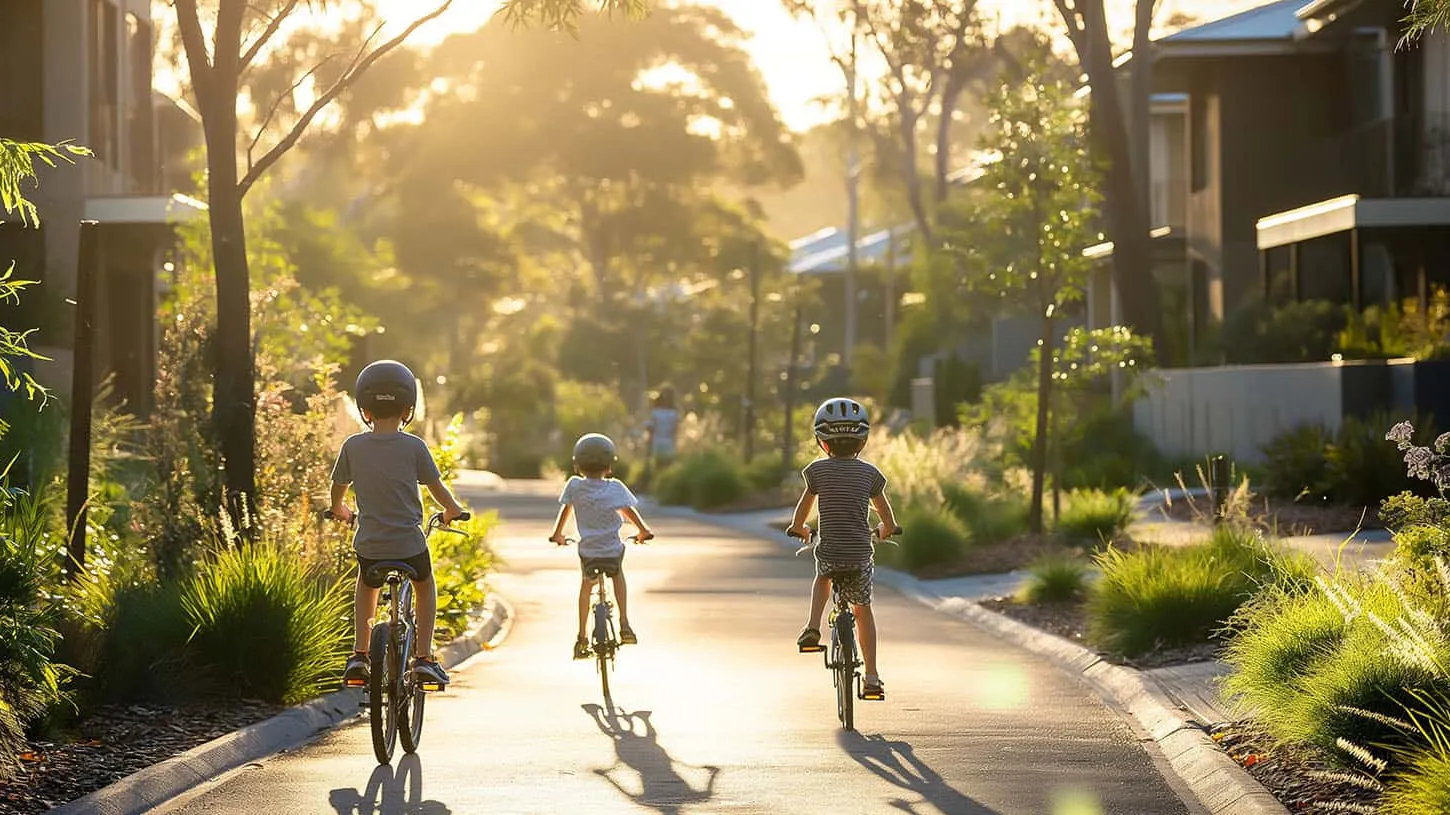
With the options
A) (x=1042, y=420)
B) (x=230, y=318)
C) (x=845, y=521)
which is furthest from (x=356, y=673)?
(x=1042, y=420)

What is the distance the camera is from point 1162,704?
13.1 meters

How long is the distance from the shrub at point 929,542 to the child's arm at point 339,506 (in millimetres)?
13458

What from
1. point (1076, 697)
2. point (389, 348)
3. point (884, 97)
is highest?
point (884, 97)

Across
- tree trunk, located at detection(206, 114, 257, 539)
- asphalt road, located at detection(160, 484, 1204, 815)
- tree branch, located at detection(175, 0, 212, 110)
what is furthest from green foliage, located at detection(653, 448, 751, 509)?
tree branch, located at detection(175, 0, 212, 110)

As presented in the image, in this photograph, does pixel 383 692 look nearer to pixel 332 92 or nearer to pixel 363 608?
pixel 363 608

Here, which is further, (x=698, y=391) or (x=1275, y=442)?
(x=698, y=391)

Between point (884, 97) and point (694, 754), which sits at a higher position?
point (884, 97)

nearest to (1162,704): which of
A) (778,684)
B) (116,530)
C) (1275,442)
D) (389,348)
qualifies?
(778,684)

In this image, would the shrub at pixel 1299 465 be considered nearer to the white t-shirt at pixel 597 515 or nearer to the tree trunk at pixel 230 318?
the white t-shirt at pixel 597 515

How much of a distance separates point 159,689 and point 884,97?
52296mm

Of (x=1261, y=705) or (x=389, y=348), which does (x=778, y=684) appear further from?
(x=389, y=348)

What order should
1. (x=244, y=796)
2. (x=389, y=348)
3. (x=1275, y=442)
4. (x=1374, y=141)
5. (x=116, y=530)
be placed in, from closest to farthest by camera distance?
(x=244, y=796) → (x=116, y=530) → (x=1275, y=442) → (x=1374, y=141) → (x=389, y=348)

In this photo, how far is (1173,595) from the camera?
51.2 feet

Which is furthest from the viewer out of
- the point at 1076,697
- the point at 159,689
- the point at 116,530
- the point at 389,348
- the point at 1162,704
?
the point at 389,348
